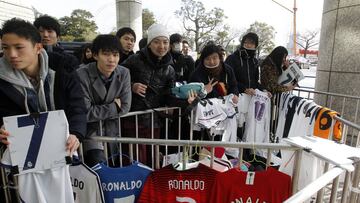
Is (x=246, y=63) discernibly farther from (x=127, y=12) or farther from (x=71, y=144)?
(x=127, y=12)

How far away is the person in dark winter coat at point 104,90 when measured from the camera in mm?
2656

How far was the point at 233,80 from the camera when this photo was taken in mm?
4172

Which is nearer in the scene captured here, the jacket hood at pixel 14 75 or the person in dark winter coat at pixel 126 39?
the jacket hood at pixel 14 75

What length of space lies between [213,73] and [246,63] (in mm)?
1041

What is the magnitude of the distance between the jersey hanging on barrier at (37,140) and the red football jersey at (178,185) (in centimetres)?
73

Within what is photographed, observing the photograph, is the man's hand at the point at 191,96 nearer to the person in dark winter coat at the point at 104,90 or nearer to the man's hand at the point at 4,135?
the person in dark winter coat at the point at 104,90

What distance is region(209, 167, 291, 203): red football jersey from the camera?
7.06ft

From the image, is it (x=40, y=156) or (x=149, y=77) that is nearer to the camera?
(x=40, y=156)

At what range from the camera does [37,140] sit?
200 centimetres

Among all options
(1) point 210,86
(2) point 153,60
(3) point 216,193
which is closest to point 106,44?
(2) point 153,60

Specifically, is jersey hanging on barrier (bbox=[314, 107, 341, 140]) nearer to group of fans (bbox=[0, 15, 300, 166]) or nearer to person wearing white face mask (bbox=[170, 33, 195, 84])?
group of fans (bbox=[0, 15, 300, 166])

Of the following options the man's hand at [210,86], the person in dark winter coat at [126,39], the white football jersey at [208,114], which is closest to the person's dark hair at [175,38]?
the person in dark winter coat at [126,39]

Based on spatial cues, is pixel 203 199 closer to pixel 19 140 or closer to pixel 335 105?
pixel 19 140

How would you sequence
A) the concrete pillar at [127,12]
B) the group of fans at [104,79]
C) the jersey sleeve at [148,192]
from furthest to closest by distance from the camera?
the concrete pillar at [127,12], the jersey sleeve at [148,192], the group of fans at [104,79]
